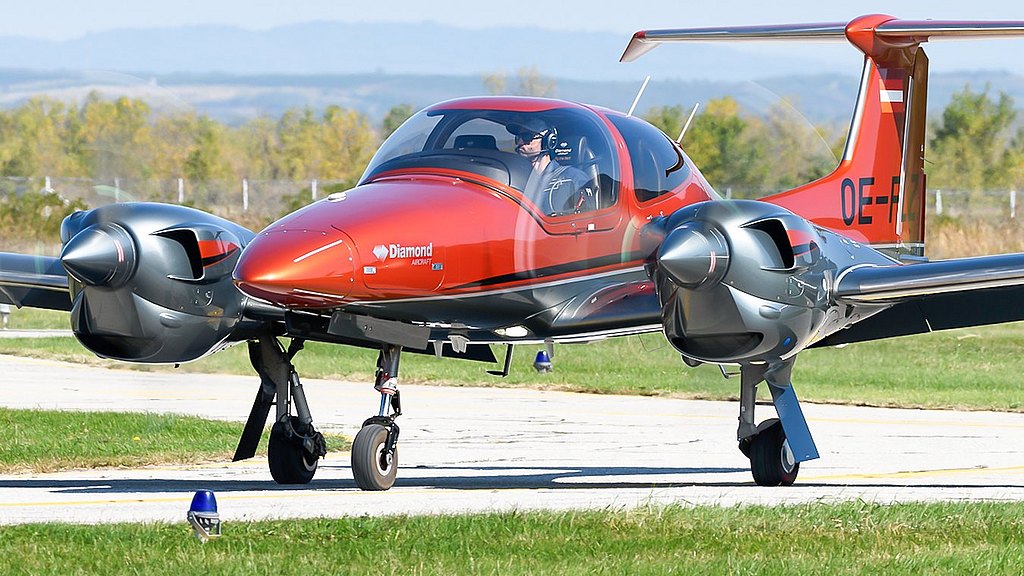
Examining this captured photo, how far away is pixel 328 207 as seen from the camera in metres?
12.9

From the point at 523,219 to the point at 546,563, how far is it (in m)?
4.15

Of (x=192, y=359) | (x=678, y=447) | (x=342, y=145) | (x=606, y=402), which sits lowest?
(x=342, y=145)

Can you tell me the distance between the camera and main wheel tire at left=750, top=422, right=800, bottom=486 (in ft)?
50.8

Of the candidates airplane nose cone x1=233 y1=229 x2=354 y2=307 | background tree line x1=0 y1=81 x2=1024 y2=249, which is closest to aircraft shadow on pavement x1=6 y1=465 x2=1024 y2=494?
background tree line x1=0 y1=81 x2=1024 y2=249

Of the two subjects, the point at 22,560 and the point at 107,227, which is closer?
the point at 22,560

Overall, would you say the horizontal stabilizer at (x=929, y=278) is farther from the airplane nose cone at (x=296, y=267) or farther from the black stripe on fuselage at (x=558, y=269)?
the airplane nose cone at (x=296, y=267)

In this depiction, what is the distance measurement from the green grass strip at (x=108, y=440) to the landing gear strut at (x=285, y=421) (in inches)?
112

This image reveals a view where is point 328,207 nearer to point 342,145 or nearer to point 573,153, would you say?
point 573,153

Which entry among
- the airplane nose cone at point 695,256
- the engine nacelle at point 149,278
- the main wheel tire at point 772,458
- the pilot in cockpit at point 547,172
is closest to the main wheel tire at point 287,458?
the engine nacelle at point 149,278

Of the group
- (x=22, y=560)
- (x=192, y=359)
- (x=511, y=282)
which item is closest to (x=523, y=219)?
(x=511, y=282)

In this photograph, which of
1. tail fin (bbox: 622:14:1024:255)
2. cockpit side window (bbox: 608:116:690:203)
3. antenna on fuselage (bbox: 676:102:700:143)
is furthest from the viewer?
tail fin (bbox: 622:14:1024:255)

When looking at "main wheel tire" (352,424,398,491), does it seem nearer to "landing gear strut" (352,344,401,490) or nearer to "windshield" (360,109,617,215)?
"landing gear strut" (352,344,401,490)

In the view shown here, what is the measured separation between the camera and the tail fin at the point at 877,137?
17.5 metres

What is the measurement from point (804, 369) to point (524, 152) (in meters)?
18.5
